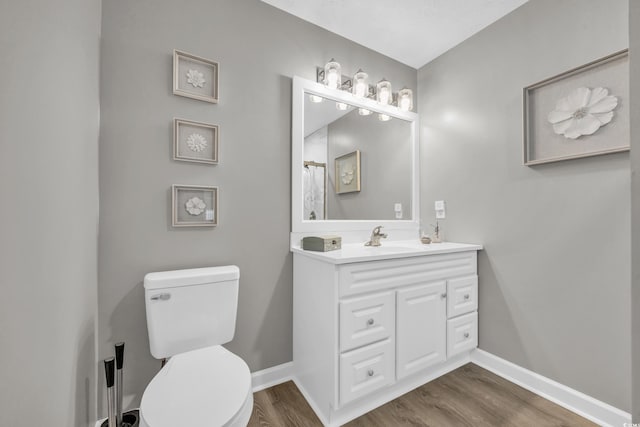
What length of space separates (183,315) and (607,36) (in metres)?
2.55

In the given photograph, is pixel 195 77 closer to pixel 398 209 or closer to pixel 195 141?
pixel 195 141

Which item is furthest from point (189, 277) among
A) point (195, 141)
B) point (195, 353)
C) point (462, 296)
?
point (462, 296)

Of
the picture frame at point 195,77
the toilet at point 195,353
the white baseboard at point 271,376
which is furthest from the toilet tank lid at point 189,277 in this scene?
the picture frame at point 195,77

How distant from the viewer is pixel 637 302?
380 millimetres

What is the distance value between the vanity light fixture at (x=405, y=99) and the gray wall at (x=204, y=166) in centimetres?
62

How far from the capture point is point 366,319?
141 centimetres

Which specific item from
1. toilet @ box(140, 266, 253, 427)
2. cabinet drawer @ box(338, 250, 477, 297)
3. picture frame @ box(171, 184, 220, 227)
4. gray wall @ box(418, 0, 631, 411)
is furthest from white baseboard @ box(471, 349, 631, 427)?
picture frame @ box(171, 184, 220, 227)

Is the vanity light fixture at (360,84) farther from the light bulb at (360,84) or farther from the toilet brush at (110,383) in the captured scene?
the toilet brush at (110,383)

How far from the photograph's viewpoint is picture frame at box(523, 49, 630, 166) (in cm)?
134

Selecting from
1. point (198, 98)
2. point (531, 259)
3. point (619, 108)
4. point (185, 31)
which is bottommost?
point (531, 259)

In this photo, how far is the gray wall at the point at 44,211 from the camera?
503 mm

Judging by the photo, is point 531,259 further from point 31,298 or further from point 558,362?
point 31,298

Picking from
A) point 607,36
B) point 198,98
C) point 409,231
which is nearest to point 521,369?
point 409,231

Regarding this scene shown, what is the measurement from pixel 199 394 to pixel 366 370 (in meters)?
0.83
